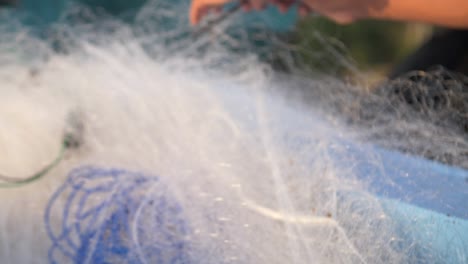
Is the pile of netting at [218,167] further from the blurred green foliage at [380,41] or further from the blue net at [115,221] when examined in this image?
the blurred green foliage at [380,41]

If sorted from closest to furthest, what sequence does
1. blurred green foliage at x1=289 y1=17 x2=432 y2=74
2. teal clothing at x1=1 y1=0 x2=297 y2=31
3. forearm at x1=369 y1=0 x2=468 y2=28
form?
forearm at x1=369 y1=0 x2=468 y2=28, teal clothing at x1=1 y1=0 x2=297 y2=31, blurred green foliage at x1=289 y1=17 x2=432 y2=74

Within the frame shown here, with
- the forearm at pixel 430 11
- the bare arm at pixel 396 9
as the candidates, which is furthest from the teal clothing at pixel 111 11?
the forearm at pixel 430 11

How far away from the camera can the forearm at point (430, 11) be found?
32.2 inches

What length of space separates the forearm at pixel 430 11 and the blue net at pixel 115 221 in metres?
0.61

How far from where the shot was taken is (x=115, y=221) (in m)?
0.53

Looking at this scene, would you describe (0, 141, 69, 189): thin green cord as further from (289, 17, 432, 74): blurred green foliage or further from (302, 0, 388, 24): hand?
(289, 17, 432, 74): blurred green foliage

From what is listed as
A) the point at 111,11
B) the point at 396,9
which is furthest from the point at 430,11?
the point at 111,11

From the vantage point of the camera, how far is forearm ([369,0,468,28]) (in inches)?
32.2

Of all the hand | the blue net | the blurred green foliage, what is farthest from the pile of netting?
the blurred green foliage

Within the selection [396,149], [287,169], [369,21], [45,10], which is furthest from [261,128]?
[369,21]

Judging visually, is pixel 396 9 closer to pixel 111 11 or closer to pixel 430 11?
pixel 430 11

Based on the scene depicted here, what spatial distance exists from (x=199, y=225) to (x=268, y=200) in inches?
3.5

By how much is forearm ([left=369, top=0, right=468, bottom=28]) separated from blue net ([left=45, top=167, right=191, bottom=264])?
2.01 ft

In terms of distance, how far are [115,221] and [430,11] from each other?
A: 0.71 metres
